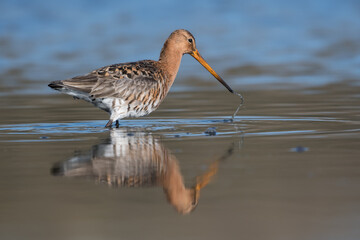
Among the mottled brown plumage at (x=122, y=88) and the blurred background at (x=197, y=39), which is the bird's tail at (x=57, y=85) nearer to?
the mottled brown plumage at (x=122, y=88)

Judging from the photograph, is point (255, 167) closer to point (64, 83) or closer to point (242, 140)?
point (242, 140)

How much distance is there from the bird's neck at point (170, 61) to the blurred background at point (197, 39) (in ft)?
8.70

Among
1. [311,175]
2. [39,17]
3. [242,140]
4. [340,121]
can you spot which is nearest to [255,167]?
[311,175]

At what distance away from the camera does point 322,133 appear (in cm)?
741

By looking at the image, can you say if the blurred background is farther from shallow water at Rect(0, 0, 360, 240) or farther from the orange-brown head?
the orange-brown head

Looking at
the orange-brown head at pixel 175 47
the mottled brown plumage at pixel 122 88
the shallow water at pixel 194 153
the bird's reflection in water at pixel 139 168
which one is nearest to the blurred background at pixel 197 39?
the shallow water at pixel 194 153

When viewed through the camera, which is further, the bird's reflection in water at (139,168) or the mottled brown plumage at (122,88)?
the mottled brown plumage at (122,88)

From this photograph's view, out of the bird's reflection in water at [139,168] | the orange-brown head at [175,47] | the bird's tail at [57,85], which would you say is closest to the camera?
the bird's reflection in water at [139,168]

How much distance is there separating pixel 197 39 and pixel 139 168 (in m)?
13.5

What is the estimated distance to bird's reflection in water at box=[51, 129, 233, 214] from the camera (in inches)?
202

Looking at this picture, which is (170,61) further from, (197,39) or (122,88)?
(197,39)

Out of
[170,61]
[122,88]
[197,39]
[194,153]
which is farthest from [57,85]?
[197,39]

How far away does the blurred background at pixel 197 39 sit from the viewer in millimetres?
13445

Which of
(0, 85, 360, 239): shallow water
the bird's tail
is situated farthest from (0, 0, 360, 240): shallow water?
the bird's tail
